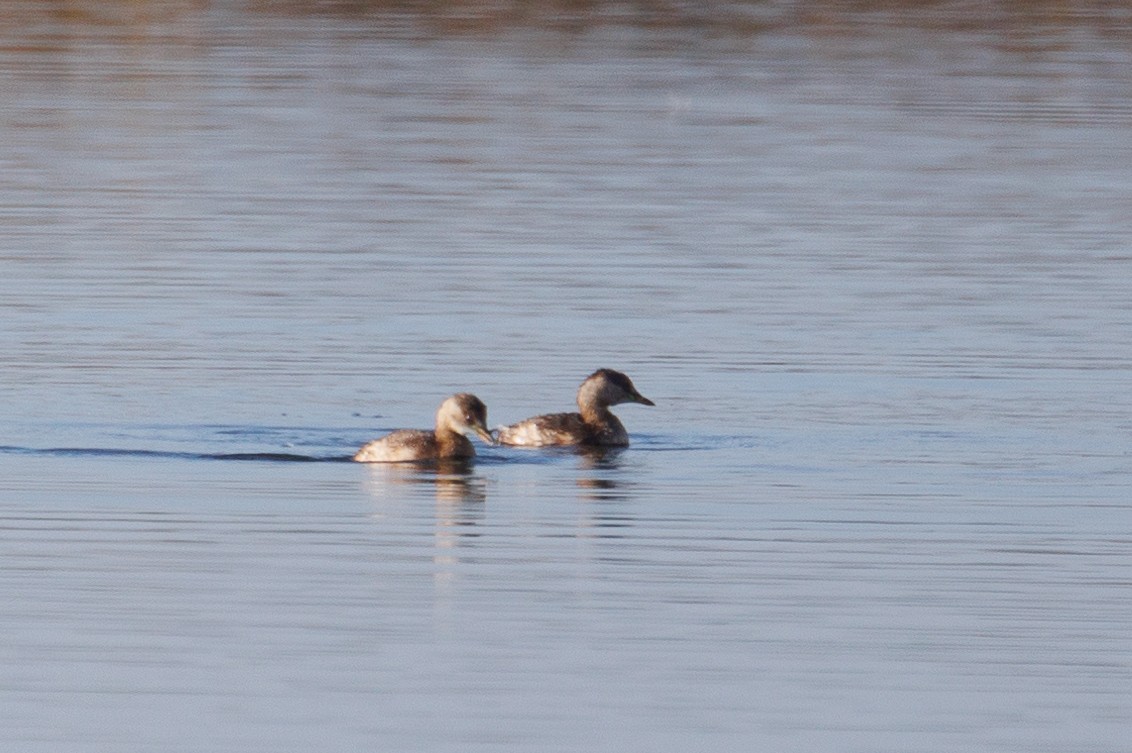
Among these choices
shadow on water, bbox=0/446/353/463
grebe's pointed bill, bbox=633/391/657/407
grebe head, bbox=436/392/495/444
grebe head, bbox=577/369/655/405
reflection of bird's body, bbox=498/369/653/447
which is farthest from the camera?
grebe's pointed bill, bbox=633/391/657/407

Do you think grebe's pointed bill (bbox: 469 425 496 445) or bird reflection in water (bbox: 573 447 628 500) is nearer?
bird reflection in water (bbox: 573 447 628 500)

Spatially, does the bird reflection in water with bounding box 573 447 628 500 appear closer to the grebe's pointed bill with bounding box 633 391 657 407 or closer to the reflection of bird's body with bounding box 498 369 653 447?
the reflection of bird's body with bounding box 498 369 653 447

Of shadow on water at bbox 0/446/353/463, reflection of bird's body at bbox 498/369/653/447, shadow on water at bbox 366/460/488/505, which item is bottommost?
shadow on water at bbox 366/460/488/505

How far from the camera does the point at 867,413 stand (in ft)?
51.2

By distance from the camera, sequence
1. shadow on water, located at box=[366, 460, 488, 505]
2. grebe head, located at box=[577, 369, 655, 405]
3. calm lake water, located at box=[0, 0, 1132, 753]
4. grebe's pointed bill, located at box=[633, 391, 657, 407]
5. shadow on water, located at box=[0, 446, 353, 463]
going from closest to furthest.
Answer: calm lake water, located at box=[0, 0, 1132, 753]
shadow on water, located at box=[366, 460, 488, 505]
shadow on water, located at box=[0, 446, 353, 463]
grebe head, located at box=[577, 369, 655, 405]
grebe's pointed bill, located at box=[633, 391, 657, 407]

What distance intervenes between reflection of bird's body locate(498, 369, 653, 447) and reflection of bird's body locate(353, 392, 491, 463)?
0.31 metres

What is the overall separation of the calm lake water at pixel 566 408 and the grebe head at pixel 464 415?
246 mm

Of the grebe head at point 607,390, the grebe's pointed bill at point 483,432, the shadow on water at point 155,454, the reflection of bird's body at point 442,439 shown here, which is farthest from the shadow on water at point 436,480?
the grebe head at point 607,390

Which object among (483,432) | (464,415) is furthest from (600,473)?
(464,415)

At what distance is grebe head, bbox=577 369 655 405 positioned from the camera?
50.4 ft

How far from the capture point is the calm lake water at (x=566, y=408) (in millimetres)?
9922

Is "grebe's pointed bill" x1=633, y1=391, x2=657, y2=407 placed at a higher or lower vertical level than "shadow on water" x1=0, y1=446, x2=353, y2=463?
higher

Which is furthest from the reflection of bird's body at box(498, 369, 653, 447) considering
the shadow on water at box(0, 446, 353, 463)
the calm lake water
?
the shadow on water at box(0, 446, 353, 463)

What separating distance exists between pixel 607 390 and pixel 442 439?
1.12 m
